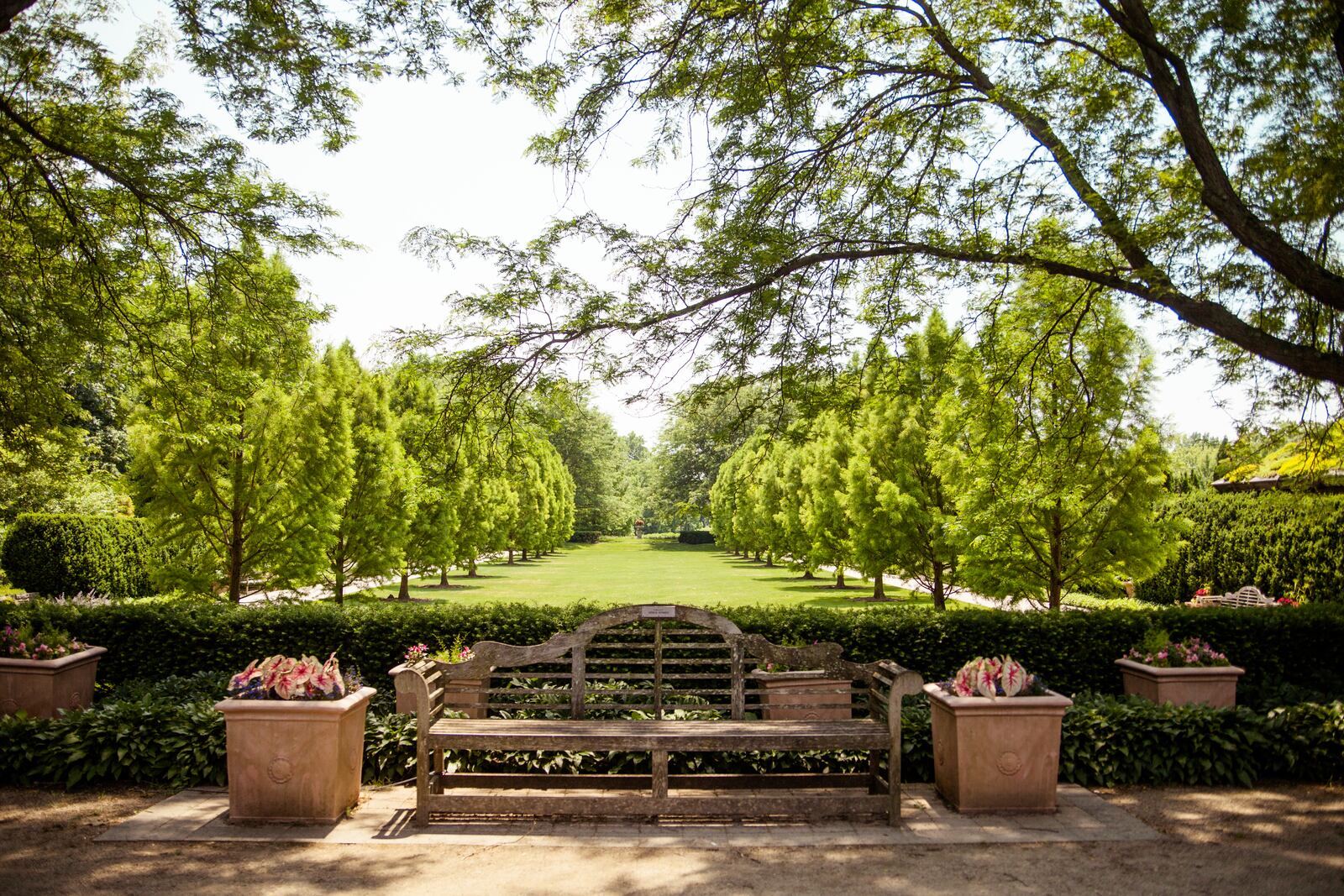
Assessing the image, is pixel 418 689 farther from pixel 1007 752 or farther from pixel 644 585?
pixel 644 585

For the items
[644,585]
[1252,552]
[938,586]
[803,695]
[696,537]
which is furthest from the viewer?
[696,537]

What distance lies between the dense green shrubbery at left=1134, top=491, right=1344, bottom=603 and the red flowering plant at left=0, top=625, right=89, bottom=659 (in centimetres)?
1350

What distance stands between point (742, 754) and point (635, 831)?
131 centimetres

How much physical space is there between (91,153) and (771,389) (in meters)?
6.17

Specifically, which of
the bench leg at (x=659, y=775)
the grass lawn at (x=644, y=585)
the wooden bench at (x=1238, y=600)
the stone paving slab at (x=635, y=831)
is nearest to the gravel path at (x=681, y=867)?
the stone paving slab at (x=635, y=831)

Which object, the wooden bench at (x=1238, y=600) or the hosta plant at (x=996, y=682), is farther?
the wooden bench at (x=1238, y=600)

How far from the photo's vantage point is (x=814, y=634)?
27.4 ft

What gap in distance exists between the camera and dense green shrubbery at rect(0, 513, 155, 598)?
62.5 ft

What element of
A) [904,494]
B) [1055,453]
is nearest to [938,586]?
[904,494]

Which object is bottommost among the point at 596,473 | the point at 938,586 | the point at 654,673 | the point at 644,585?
the point at 644,585

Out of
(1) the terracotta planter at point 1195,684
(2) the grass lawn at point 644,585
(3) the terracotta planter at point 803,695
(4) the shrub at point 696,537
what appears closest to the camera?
(3) the terracotta planter at point 803,695

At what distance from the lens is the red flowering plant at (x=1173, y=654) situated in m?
7.50

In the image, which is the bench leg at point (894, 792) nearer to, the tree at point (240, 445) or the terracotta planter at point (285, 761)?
the terracotta planter at point (285, 761)

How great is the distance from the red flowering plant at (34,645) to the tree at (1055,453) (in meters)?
8.53
